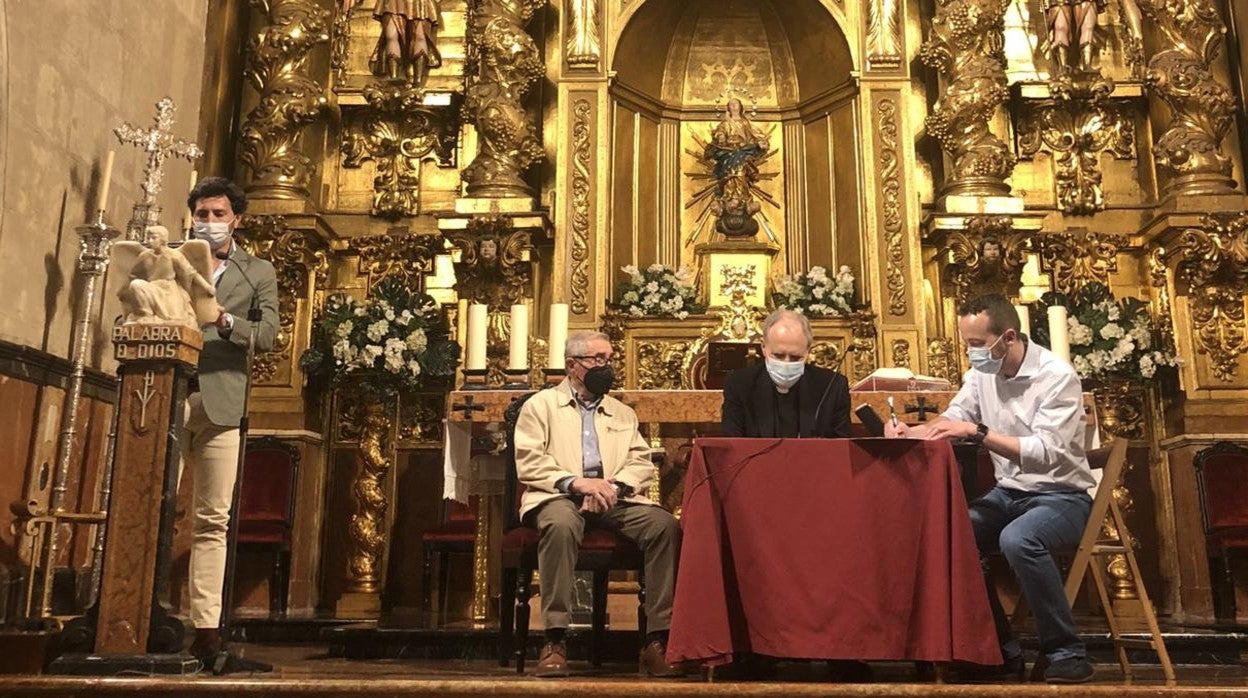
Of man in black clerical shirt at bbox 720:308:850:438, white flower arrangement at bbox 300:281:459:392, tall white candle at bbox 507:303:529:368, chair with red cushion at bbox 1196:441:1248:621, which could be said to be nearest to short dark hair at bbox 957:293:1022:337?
Answer: man in black clerical shirt at bbox 720:308:850:438

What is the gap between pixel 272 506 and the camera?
7.56 metres

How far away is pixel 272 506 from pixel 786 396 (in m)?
4.20

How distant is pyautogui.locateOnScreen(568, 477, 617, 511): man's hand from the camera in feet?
14.8

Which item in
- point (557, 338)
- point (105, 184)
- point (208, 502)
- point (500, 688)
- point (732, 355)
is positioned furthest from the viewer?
point (732, 355)

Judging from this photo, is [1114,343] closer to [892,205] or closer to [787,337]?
[892,205]

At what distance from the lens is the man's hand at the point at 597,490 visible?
178 inches

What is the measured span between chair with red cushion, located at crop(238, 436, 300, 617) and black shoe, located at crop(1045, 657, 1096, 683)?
16.2 ft

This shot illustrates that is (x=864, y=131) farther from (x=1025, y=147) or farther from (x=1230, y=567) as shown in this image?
(x=1230, y=567)

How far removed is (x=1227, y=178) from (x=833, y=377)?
510 cm

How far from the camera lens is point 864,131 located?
8.90m

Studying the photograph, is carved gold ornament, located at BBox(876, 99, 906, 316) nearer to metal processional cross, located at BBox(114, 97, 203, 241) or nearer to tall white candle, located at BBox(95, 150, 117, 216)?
metal processional cross, located at BBox(114, 97, 203, 241)

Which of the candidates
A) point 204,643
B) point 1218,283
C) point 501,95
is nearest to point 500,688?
point 204,643

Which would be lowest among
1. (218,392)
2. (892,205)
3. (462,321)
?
(218,392)

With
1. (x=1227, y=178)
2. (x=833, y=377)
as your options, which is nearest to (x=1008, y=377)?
(x=833, y=377)
